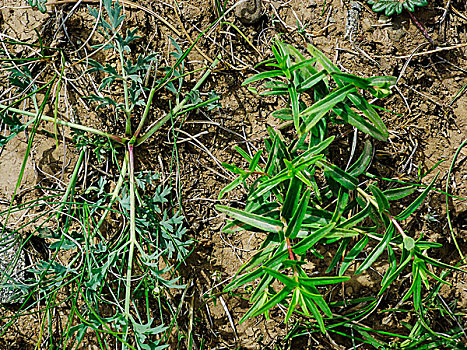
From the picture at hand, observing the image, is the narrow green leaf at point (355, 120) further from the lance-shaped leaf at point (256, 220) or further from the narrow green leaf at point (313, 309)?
the narrow green leaf at point (313, 309)

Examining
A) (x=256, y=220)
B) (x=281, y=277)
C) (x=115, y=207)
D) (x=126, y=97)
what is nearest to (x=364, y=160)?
(x=256, y=220)

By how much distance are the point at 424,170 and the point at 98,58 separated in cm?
165

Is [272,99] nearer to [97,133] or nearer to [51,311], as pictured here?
[97,133]

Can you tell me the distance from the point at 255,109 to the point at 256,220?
2.19ft

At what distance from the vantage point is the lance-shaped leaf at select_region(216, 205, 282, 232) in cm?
165

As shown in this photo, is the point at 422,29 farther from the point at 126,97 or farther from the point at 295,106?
the point at 126,97

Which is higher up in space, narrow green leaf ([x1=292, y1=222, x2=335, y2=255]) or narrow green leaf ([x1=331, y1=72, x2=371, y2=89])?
narrow green leaf ([x1=331, y1=72, x2=371, y2=89])

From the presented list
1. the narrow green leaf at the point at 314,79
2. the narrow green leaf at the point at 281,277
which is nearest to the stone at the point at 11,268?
the narrow green leaf at the point at 281,277

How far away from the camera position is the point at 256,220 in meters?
1.68

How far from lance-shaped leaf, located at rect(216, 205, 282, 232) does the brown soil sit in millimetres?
427

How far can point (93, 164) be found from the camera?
2.12 m

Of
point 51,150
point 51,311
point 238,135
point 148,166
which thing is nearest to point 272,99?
point 238,135

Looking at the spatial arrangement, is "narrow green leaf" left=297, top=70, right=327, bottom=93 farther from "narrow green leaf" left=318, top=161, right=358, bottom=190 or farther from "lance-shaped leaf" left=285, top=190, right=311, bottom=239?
"lance-shaped leaf" left=285, top=190, right=311, bottom=239

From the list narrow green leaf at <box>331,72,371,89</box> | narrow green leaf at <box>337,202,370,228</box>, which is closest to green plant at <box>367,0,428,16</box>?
narrow green leaf at <box>331,72,371,89</box>
